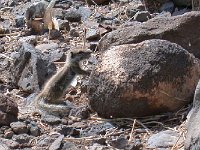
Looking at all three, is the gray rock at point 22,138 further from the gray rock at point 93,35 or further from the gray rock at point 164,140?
the gray rock at point 93,35

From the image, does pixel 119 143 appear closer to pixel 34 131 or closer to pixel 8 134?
pixel 34 131

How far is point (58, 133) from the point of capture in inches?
263

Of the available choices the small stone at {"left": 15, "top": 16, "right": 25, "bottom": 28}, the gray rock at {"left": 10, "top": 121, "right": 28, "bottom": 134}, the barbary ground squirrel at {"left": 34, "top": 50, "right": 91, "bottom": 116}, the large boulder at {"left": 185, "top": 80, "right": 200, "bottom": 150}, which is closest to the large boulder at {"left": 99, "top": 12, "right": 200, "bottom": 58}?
the barbary ground squirrel at {"left": 34, "top": 50, "right": 91, "bottom": 116}

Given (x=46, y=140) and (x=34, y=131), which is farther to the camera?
(x=34, y=131)

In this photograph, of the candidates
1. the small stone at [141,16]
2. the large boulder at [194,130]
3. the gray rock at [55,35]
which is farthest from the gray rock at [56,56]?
the large boulder at [194,130]

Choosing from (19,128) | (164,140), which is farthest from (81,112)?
(164,140)

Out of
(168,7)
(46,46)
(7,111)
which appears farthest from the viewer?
(168,7)

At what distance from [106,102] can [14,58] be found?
230 centimetres

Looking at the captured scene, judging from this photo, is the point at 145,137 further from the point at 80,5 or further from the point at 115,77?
the point at 80,5

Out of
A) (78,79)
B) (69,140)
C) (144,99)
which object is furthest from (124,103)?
(78,79)

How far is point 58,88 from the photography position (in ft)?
25.0

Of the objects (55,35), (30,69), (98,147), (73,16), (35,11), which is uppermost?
(35,11)

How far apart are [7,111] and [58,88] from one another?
89 centimetres

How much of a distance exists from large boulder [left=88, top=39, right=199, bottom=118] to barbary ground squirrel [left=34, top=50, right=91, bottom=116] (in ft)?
1.65
